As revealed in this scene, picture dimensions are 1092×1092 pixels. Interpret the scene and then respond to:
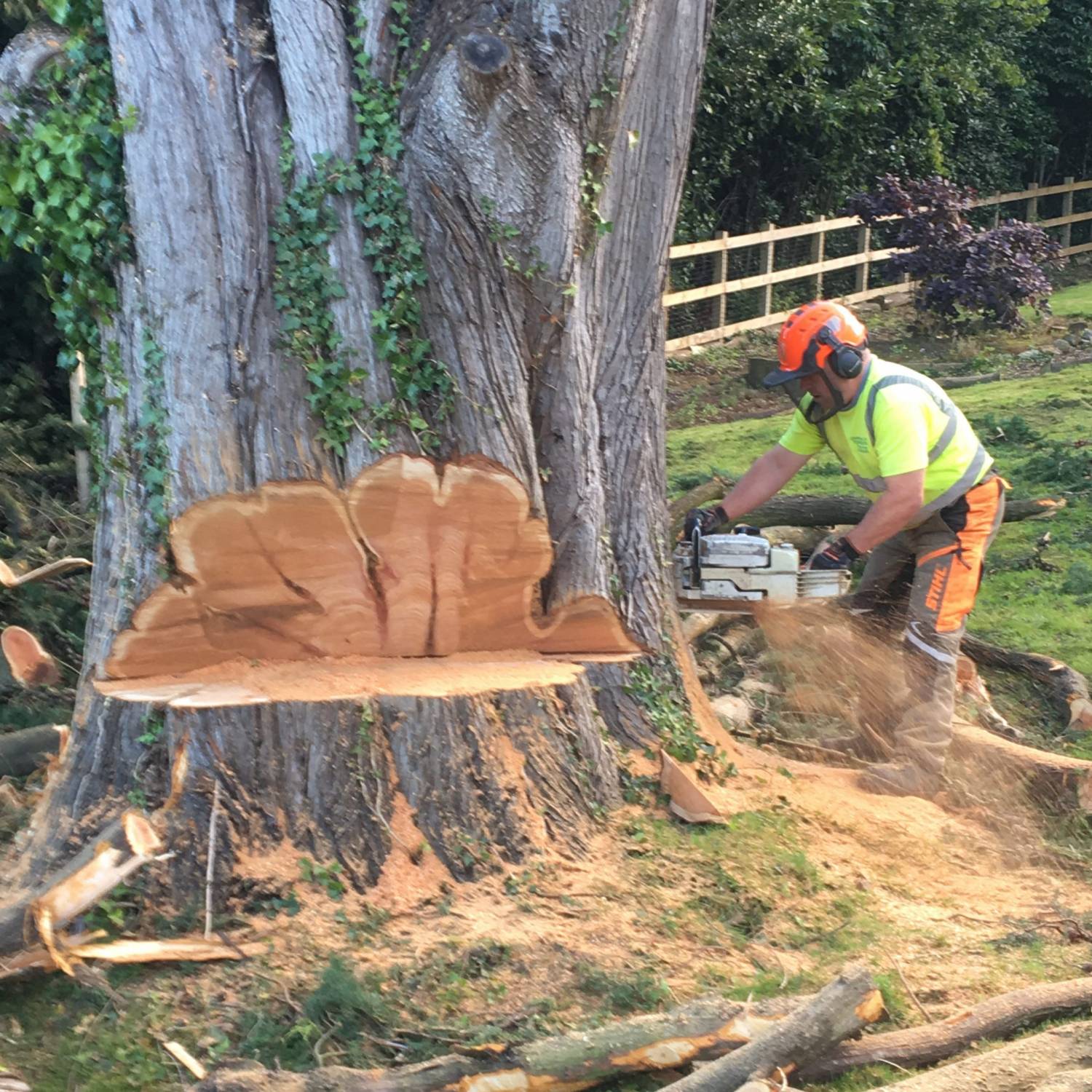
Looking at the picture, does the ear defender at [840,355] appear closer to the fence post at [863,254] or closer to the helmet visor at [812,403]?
the helmet visor at [812,403]

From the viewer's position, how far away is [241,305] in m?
3.50

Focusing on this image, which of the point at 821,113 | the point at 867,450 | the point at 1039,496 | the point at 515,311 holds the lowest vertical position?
the point at 1039,496

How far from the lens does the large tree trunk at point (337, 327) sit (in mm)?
3461

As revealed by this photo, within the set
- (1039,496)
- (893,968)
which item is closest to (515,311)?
(893,968)

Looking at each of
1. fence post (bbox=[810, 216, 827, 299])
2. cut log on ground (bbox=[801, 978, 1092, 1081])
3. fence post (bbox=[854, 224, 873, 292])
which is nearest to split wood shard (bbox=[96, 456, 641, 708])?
cut log on ground (bbox=[801, 978, 1092, 1081])

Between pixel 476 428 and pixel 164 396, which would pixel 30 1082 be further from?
pixel 476 428

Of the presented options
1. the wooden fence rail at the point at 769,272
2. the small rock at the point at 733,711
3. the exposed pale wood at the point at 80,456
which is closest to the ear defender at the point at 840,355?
the small rock at the point at 733,711

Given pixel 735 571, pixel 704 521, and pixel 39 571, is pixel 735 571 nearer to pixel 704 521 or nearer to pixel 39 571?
pixel 704 521

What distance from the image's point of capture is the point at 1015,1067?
9.76ft

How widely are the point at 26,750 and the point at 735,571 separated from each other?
2.80m

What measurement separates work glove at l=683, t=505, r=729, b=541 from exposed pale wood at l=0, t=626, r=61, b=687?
2.50 metres

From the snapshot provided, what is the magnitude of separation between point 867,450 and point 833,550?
0.42 meters

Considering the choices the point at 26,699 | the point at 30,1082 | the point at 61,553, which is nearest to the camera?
the point at 30,1082

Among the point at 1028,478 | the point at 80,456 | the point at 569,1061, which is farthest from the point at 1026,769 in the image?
the point at 80,456
